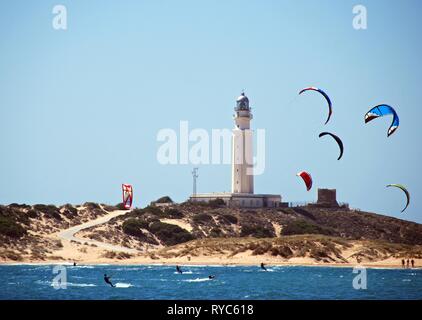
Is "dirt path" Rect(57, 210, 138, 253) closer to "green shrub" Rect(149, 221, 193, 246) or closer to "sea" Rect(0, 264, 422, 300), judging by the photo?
"green shrub" Rect(149, 221, 193, 246)

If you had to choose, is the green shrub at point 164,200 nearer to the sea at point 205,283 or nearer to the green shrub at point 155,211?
the green shrub at point 155,211

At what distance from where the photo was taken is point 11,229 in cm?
6938

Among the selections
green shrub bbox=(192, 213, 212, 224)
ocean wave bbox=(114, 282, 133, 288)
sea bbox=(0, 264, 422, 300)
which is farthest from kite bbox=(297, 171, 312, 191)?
green shrub bbox=(192, 213, 212, 224)

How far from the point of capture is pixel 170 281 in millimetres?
49500

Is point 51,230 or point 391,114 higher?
point 391,114

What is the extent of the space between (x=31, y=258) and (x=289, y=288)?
1034 inches

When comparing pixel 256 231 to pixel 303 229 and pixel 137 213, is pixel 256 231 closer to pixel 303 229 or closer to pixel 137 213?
pixel 303 229

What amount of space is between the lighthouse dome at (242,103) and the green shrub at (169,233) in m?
16.4

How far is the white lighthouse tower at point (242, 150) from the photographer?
278 feet

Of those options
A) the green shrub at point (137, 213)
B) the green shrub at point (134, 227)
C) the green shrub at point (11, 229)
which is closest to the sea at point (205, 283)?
the green shrub at point (11, 229)

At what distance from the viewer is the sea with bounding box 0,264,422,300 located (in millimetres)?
42406

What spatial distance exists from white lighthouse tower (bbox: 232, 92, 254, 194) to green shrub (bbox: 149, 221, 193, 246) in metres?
11.8
